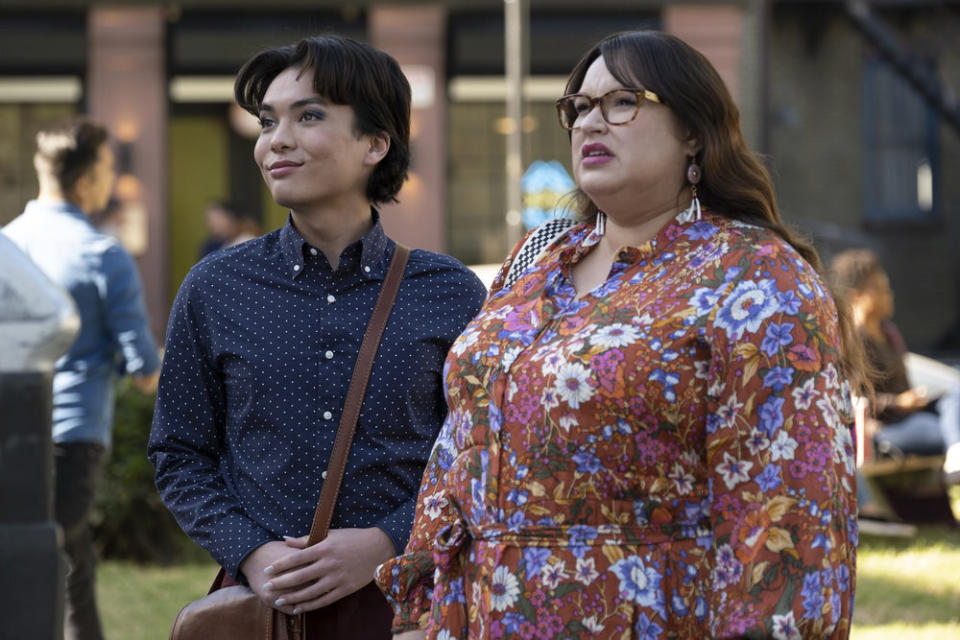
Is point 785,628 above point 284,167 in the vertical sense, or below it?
Answer: below

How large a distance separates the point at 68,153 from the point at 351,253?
107 inches

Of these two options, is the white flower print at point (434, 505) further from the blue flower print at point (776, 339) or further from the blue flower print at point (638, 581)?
the blue flower print at point (776, 339)

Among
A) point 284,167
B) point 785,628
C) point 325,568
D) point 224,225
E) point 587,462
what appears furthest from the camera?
point 224,225

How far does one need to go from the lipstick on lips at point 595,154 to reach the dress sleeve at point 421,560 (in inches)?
23.1

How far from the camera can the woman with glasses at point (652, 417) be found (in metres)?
2.53

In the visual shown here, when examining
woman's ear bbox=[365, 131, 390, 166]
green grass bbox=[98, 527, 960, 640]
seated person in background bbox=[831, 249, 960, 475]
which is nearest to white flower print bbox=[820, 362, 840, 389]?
woman's ear bbox=[365, 131, 390, 166]

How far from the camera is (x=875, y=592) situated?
25.5 feet

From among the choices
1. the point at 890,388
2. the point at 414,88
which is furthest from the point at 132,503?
the point at 414,88

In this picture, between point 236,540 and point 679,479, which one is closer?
point 679,479

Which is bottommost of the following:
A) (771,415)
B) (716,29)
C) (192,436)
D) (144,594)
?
(144,594)

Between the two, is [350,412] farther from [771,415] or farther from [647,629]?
[771,415]

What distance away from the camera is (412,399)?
3.33m

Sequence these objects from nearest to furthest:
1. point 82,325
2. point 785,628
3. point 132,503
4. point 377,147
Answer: point 785,628 < point 377,147 < point 82,325 < point 132,503

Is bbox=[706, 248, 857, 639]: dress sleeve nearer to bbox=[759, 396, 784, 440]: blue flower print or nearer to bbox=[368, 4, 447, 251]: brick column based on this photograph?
bbox=[759, 396, 784, 440]: blue flower print
